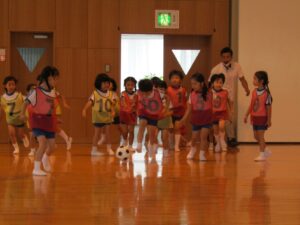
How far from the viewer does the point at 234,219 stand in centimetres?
436

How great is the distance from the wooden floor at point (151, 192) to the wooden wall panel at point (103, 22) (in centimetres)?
411

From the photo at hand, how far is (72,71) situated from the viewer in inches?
477

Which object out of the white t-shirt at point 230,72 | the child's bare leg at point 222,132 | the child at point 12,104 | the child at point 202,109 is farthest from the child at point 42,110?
the white t-shirt at point 230,72

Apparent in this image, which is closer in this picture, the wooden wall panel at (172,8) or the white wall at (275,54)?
the white wall at (275,54)

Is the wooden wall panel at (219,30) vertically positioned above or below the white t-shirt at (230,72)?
above

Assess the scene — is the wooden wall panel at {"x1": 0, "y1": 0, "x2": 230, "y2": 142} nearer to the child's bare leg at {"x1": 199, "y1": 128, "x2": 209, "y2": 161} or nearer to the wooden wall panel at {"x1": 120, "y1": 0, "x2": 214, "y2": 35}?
the wooden wall panel at {"x1": 120, "y1": 0, "x2": 214, "y2": 35}

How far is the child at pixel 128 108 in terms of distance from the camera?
33.0 feet

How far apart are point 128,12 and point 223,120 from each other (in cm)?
353

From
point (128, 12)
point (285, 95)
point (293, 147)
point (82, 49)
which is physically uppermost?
point (128, 12)

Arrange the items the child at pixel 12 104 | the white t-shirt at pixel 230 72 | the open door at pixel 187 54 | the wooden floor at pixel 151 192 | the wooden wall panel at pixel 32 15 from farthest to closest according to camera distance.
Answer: the open door at pixel 187 54
the wooden wall panel at pixel 32 15
the white t-shirt at pixel 230 72
the child at pixel 12 104
the wooden floor at pixel 151 192

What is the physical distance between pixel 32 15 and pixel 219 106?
181 inches

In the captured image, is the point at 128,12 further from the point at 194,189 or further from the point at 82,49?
the point at 194,189

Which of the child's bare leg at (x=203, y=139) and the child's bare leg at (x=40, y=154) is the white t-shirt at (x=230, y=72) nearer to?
the child's bare leg at (x=203, y=139)

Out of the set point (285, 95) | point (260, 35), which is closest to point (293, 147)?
point (285, 95)
